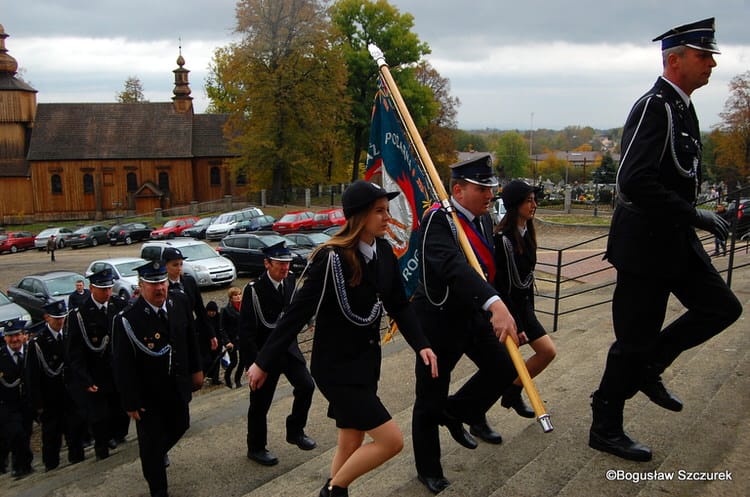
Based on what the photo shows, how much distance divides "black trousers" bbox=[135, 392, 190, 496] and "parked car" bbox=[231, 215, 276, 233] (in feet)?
103

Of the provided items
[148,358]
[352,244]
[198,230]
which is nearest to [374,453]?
[352,244]

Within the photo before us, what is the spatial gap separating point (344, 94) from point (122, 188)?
2465cm

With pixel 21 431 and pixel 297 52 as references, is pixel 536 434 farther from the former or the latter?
pixel 297 52

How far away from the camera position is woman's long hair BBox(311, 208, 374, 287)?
382 cm

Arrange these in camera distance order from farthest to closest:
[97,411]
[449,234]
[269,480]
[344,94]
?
1. [344,94]
2. [97,411]
3. [269,480]
4. [449,234]

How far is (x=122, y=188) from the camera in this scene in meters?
61.1

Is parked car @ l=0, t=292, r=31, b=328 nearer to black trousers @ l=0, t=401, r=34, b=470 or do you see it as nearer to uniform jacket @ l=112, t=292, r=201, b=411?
black trousers @ l=0, t=401, r=34, b=470

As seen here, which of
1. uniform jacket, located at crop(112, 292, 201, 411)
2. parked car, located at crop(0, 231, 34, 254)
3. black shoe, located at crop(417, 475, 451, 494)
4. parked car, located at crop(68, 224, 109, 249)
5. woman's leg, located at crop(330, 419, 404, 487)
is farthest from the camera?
parked car, located at crop(0, 231, 34, 254)

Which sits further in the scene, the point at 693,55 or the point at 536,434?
the point at 536,434

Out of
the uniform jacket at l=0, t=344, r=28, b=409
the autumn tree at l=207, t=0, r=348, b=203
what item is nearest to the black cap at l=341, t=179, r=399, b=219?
the uniform jacket at l=0, t=344, r=28, b=409

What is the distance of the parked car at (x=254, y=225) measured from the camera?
36500mm

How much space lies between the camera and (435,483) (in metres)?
4.09

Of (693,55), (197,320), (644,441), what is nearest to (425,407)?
(644,441)

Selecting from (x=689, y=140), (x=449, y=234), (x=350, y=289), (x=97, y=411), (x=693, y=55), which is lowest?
(x=97, y=411)
